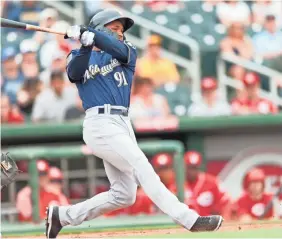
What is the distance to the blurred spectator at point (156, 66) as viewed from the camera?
1133 cm

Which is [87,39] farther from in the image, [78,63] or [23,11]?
[23,11]

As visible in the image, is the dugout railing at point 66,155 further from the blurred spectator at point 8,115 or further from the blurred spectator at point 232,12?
the blurred spectator at point 232,12

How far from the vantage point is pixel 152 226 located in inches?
338

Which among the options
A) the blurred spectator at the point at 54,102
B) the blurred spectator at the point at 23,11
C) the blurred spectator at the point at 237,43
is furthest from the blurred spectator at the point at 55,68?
the blurred spectator at the point at 237,43

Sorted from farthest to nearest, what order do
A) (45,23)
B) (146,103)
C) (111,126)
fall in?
1. (45,23)
2. (146,103)
3. (111,126)

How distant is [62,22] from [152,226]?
4.42 m

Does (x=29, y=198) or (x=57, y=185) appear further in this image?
(x=57, y=185)

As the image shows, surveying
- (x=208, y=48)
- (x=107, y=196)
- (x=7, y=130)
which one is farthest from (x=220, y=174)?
(x=107, y=196)

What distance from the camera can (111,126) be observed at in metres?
6.05

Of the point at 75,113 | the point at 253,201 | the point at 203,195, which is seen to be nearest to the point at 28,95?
the point at 75,113

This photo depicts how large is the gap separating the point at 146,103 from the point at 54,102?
107 cm

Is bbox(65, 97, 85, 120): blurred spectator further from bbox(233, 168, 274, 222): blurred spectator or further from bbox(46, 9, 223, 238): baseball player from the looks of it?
bbox(46, 9, 223, 238): baseball player

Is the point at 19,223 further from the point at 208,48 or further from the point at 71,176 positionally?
the point at 208,48

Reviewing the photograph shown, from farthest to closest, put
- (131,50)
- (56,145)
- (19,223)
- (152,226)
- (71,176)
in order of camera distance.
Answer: (56,145)
(71,176)
(19,223)
(152,226)
(131,50)
